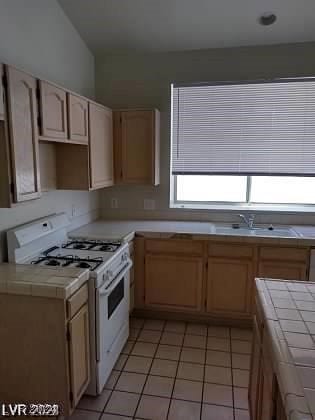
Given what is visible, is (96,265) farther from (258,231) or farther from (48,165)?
(258,231)

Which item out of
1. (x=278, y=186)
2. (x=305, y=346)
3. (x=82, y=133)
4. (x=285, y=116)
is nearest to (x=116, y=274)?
(x=82, y=133)

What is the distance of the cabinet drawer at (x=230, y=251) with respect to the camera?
2805 mm

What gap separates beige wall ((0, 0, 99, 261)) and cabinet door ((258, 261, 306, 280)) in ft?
5.95

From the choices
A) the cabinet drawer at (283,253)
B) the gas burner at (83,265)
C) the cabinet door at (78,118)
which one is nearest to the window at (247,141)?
the cabinet drawer at (283,253)

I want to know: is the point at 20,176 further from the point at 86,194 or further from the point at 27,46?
the point at 86,194

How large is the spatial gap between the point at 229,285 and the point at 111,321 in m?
1.18

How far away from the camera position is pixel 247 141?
10.7ft

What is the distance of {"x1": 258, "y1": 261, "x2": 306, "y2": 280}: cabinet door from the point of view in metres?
2.74

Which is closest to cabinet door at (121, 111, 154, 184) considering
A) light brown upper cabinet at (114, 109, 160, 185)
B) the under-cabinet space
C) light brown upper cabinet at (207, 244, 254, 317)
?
light brown upper cabinet at (114, 109, 160, 185)

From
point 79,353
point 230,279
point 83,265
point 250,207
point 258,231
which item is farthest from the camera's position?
point 250,207

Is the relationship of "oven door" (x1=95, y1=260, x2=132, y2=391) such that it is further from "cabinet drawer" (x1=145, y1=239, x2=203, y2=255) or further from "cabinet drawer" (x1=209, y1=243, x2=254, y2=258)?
"cabinet drawer" (x1=209, y1=243, x2=254, y2=258)

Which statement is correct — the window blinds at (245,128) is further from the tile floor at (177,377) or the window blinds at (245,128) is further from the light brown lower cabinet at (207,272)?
the tile floor at (177,377)

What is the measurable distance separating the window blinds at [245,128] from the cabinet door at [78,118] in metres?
1.17

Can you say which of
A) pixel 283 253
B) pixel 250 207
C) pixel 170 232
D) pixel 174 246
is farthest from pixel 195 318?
pixel 250 207
